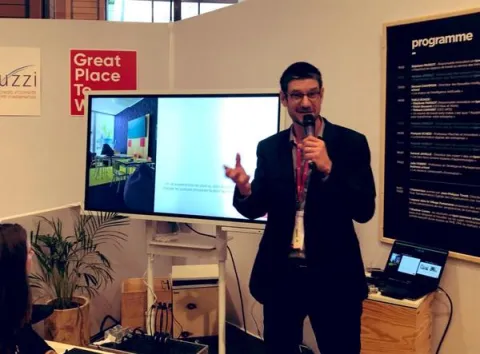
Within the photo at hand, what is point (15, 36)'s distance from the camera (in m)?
3.74

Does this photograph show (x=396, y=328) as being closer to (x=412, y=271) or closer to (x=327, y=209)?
(x=412, y=271)

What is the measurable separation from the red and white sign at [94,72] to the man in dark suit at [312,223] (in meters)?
2.04

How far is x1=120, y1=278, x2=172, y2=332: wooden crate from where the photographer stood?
359cm

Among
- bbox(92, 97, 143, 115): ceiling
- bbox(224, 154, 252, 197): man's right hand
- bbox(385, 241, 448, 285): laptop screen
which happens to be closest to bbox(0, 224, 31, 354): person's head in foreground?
bbox(224, 154, 252, 197): man's right hand

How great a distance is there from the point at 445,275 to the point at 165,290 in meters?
1.79

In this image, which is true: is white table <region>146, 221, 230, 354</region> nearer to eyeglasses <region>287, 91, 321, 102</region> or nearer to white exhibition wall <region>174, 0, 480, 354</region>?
white exhibition wall <region>174, 0, 480, 354</region>

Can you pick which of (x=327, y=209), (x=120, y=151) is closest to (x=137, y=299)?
(x=120, y=151)

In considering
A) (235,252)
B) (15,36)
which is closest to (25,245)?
(235,252)

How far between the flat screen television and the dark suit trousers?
709 mm

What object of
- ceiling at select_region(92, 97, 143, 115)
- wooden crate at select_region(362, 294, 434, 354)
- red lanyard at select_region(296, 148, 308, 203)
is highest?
ceiling at select_region(92, 97, 143, 115)

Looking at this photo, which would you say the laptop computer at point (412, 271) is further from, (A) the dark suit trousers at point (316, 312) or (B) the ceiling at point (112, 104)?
(B) the ceiling at point (112, 104)

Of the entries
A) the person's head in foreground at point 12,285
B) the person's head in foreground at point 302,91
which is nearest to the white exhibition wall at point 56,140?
the person's head in foreground at point 302,91

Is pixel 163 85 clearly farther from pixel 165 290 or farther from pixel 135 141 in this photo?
pixel 165 290

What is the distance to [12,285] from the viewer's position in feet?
4.62
